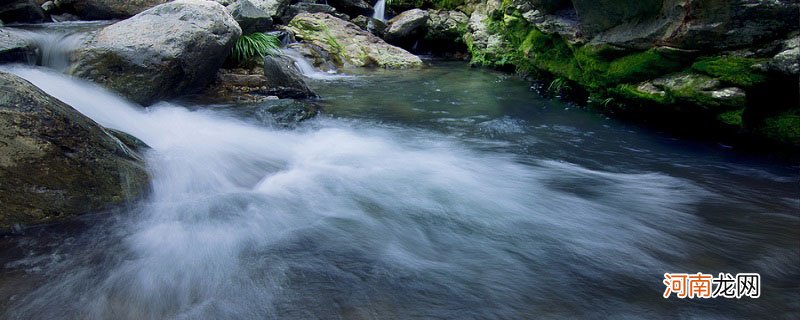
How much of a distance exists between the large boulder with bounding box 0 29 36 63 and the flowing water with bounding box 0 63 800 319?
32cm

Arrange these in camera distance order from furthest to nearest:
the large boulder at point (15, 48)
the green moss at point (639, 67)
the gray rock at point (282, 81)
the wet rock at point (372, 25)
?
the wet rock at point (372, 25) < the gray rock at point (282, 81) < the large boulder at point (15, 48) < the green moss at point (639, 67)

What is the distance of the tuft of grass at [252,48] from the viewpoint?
977cm

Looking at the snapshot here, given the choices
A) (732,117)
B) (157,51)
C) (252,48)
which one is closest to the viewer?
(732,117)

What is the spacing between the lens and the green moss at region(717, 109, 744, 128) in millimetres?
5125

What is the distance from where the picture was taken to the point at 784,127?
5.02 metres

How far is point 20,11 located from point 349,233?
1112cm

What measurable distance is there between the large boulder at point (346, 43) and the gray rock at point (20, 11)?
6.44 metres

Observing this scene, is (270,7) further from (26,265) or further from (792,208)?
(792,208)

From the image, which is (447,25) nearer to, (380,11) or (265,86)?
(380,11)

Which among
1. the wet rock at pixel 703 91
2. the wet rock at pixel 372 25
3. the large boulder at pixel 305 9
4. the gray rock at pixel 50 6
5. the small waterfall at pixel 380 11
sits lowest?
the wet rock at pixel 703 91

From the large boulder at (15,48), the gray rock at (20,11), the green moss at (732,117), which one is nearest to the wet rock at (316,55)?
the gray rock at (20,11)

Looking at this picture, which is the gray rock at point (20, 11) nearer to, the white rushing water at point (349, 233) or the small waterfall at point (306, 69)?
the white rushing water at point (349, 233)

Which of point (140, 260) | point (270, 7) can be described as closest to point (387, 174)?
point (140, 260)

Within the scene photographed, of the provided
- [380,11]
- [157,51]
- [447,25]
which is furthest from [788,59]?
[380,11]
